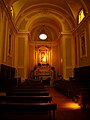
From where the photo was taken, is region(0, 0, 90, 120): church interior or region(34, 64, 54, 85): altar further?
region(34, 64, 54, 85): altar

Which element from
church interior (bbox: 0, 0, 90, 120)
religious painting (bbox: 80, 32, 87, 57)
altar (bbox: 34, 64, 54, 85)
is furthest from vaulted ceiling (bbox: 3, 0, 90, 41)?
altar (bbox: 34, 64, 54, 85)

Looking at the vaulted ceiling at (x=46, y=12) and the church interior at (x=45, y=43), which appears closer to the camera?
the church interior at (x=45, y=43)

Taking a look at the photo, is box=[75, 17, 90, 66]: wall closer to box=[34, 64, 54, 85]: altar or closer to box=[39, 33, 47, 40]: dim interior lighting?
box=[34, 64, 54, 85]: altar

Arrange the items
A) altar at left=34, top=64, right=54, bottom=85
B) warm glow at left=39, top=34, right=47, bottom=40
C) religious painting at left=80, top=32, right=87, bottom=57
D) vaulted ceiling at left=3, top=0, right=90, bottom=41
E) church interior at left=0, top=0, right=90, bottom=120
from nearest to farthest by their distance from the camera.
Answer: church interior at left=0, top=0, right=90, bottom=120
religious painting at left=80, top=32, right=87, bottom=57
vaulted ceiling at left=3, top=0, right=90, bottom=41
altar at left=34, top=64, right=54, bottom=85
warm glow at left=39, top=34, right=47, bottom=40

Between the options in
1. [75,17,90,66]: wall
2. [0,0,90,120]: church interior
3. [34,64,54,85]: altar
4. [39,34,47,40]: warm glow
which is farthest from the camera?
[39,34,47,40]: warm glow

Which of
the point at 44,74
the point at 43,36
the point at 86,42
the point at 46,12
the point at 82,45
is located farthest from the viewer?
the point at 43,36

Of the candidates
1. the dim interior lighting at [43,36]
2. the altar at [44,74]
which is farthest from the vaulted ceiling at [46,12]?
the altar at [44,74]

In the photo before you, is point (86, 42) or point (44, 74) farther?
point (44, 74)

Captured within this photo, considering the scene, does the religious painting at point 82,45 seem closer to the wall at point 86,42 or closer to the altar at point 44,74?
the wall at point 86,42

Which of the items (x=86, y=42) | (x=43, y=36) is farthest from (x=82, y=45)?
(x=43, y=36)

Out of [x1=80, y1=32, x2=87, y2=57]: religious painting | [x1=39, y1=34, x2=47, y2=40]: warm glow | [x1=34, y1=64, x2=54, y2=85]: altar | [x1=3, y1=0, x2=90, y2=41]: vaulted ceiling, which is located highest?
[x1=3, y1=0, x2=90, y2=41]: vaulted ceiling

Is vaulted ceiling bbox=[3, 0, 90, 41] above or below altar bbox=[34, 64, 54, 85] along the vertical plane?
above

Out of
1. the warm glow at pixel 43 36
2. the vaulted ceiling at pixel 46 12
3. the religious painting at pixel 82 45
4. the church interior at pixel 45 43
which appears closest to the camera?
the church interior at pixel 45 43

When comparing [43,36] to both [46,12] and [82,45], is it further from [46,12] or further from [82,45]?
[82,45]
